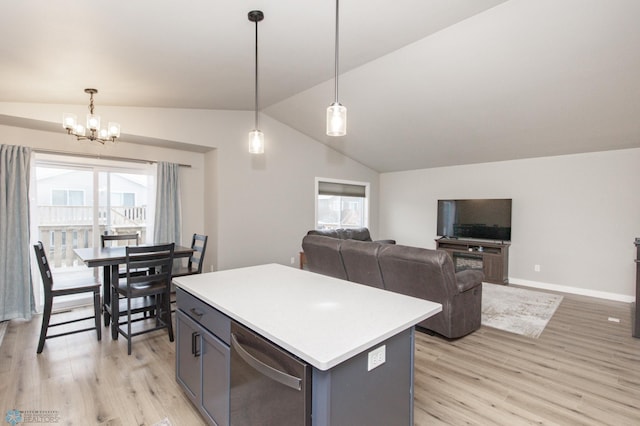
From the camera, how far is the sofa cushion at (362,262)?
11.2ft

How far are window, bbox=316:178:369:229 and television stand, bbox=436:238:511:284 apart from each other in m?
2.08

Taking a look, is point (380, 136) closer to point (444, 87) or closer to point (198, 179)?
point (444, 87)

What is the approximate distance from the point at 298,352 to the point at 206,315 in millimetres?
899

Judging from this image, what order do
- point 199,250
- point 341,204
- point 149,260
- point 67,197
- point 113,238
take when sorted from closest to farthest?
point 149,260 < point 199,250 < point 113,238 < point 67,197 < point 341,204

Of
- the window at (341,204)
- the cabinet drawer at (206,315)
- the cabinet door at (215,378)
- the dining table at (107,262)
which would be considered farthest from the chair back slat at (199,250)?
the window at (341,204)

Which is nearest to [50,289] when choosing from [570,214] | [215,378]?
[215,378]

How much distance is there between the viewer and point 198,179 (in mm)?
5293

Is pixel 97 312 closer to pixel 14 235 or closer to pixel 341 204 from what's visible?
pixel 14 235

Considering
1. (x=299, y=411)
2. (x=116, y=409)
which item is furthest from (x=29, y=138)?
(x=299, y=411)

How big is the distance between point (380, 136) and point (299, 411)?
5.23 meters

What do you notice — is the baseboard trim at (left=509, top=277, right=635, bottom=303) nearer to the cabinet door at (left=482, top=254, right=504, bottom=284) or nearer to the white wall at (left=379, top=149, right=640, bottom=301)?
the white wall at (left=379, top=149, right=640, bottom=301)

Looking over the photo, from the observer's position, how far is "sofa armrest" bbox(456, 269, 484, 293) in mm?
3092

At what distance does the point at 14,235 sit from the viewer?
141 inches

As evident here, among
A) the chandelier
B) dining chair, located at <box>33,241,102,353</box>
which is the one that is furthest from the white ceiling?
dining chair, located at <box>33,241,102,353</box>
